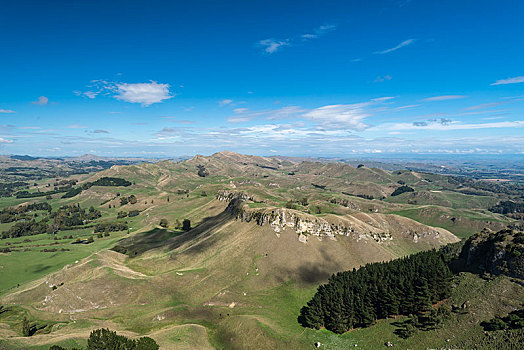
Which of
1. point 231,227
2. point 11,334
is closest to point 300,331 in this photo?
point 231,227

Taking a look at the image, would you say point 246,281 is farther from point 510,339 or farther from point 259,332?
point 510,339

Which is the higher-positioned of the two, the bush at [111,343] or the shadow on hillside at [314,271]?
the bush at [111,343]

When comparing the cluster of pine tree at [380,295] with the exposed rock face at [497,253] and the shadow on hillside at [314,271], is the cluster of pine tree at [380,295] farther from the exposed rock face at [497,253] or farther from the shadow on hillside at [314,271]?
the shadow on hillside at [314,271]

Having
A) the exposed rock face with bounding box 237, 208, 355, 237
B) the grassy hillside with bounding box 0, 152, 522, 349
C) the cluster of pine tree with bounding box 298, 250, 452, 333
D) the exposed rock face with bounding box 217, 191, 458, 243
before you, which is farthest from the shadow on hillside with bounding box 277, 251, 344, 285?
the cluster of pine tree with bounding box 298, 250, 452, 333

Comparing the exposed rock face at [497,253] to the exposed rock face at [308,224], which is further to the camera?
the exposed rock face at [308,224]

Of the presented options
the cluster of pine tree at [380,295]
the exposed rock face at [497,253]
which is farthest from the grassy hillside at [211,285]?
the exposed rock face at [497,253]

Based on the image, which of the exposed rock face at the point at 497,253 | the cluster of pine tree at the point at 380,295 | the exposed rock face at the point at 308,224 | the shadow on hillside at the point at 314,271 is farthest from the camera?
the exposed rock face at the point at 308,224
